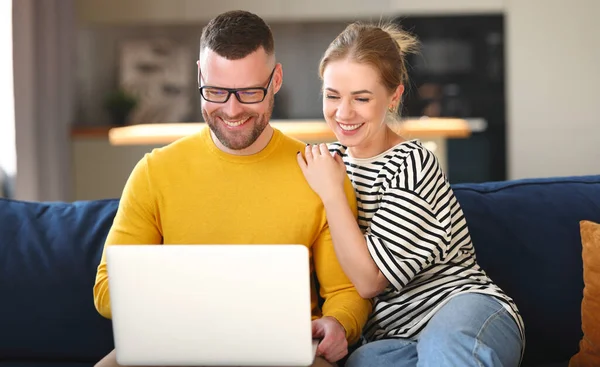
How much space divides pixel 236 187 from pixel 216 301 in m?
0.51

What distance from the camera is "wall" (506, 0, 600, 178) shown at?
18.0 ft

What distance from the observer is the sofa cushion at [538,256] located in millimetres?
2062

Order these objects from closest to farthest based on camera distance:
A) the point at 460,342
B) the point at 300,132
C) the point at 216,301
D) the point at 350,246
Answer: the point at 216,301 < the point at 460,342 < the point at 350,246 < the point at 300,132

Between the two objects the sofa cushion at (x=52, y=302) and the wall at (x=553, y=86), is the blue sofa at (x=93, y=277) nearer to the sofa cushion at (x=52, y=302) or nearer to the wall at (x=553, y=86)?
the sofa cushion at (x=52, y=302)

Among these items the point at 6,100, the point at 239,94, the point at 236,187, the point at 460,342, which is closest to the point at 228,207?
the point at 236,187

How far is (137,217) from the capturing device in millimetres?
1882

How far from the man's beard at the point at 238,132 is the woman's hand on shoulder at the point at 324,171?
126 mm

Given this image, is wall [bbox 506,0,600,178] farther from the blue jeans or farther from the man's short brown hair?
the man's short brown hair

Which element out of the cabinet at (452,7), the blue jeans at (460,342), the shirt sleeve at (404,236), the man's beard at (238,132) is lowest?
the blue jeans at (460,342)

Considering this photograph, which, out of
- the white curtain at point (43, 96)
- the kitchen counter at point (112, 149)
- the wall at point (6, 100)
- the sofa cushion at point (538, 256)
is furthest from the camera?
the kitchen counter at point (112, 149)

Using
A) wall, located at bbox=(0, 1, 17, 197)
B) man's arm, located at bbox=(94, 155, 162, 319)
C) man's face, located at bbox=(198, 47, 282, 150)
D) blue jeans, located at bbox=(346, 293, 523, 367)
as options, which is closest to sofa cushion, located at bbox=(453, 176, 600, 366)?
blue jeans, located at bbox=(346, 293, 523, 367)

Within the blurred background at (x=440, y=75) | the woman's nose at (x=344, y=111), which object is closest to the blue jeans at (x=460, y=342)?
the woman's nose at (x=344, y=111)

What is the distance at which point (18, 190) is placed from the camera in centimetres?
430

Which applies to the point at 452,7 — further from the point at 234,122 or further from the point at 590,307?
the point at 234,122
